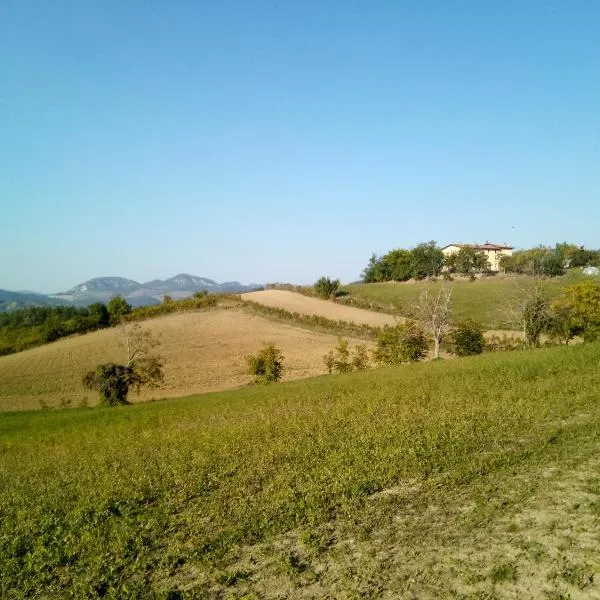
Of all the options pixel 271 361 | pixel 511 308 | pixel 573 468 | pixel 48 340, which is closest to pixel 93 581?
pixel 573 468

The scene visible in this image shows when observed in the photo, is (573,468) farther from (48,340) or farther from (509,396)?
(48,340)

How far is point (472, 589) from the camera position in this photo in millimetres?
7754

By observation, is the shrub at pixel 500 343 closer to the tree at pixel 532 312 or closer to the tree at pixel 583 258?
the tree at pixel 532 312

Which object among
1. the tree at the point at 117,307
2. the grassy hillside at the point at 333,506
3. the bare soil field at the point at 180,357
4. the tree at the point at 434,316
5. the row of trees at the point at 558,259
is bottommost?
the bare soil field at the point at 180,357

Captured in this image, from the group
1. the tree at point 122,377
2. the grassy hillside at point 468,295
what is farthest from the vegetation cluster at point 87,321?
the tree at point 122,377

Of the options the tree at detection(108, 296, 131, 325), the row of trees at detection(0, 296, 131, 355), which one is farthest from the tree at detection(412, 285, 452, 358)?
the tree at detection(108, 296, 131, 325)

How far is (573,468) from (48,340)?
96.4m

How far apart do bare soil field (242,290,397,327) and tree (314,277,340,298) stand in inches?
140

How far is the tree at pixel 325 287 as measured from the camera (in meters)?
117

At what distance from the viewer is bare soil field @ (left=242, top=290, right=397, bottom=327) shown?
3521 inches

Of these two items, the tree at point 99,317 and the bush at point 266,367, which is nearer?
the bush at point 266,367

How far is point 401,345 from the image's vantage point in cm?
5322

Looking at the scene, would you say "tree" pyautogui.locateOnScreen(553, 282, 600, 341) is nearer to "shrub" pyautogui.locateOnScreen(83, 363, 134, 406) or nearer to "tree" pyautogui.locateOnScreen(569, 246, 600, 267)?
"shrub" pyautogui.locateOnScreen(83, 363, 134, 406)

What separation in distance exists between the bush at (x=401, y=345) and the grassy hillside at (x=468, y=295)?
80.7ft
